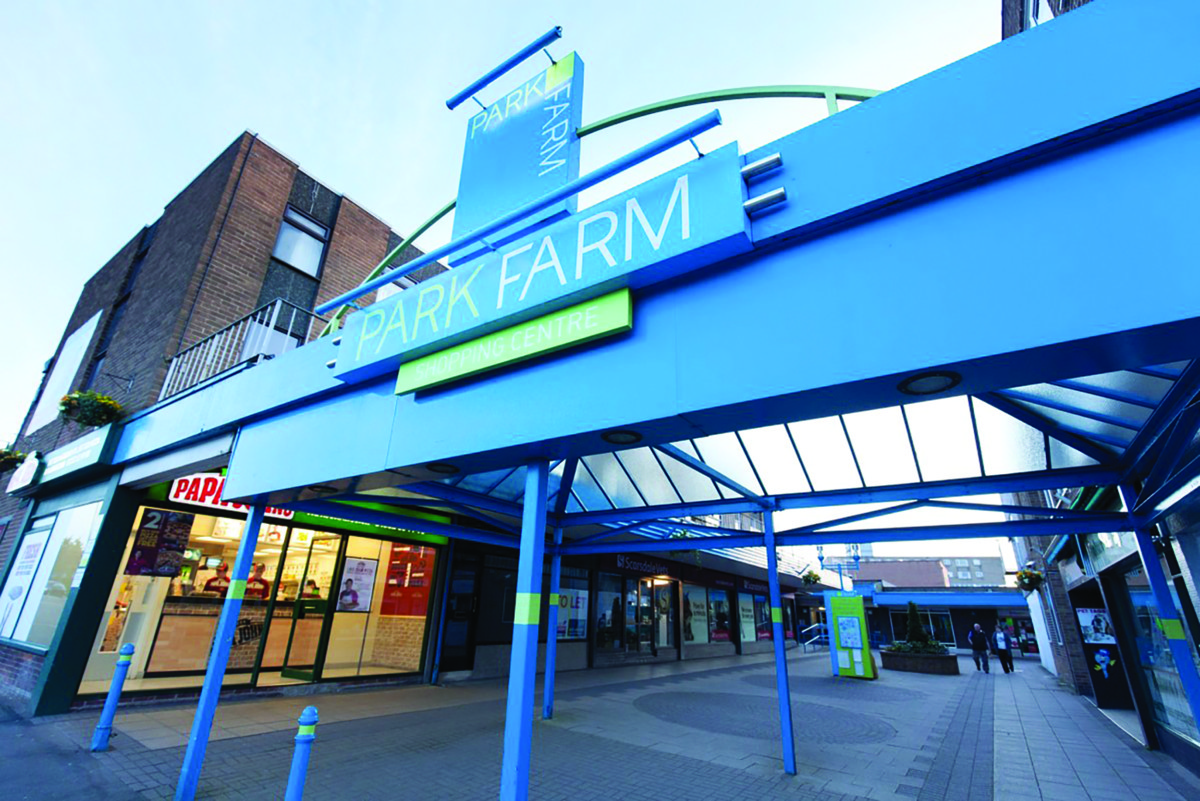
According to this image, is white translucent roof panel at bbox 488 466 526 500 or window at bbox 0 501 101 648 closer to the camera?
white translucent roof panel at bbox 488 466 526 500

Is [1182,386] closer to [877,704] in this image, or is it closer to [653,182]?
[653,182]

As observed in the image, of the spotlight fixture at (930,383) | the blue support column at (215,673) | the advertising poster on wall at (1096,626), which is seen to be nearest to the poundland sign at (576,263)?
the spotlight fixture at (930,383)

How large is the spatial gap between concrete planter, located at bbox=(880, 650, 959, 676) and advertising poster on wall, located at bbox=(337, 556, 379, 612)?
1823cm

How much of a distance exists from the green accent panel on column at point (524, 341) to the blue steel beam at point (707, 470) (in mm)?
3256

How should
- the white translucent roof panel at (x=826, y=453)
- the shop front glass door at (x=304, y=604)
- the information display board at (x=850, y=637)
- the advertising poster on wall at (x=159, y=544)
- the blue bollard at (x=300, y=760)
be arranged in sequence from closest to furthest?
the blue bollard at (x=300, y=760) < the white translucent roof panel at (x=826, y=453) < the advertising poster on wall at (x=159, y=544) < the shop front glass door at (x=304, y=604) < the information display board at (x=850, y=637)

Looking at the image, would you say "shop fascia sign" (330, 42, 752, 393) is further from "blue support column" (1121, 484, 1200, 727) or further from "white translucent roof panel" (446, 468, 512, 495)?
"blue support column" (1121, 484, 1200, 727)

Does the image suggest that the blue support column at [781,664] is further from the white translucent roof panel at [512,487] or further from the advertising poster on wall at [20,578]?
the advertising poster on wall at [20,578]

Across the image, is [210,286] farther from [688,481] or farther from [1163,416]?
[1163,416]

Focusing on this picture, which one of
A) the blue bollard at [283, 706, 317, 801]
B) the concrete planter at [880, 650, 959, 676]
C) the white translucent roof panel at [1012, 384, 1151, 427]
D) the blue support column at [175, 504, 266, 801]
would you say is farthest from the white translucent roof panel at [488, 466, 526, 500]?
the concrete planter at [880, 650, 959, 676]

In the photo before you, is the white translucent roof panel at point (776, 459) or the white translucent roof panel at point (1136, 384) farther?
the white translucent roof panel at point (776, 459)

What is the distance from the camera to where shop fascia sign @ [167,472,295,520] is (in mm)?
9328

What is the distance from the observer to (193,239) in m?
11.8

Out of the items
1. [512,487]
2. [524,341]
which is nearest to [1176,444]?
[524,341]

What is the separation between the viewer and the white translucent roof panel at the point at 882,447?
6.36 metres
